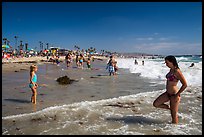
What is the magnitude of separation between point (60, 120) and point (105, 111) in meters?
1.45

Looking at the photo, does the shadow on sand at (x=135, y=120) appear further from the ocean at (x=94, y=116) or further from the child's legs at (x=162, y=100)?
the child's legs at (x=162, y=100)

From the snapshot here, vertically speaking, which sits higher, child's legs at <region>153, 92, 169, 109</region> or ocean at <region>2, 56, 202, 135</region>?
child's legs at <region>153, 92, 169, 109</region>

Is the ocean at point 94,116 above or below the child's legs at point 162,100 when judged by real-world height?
below

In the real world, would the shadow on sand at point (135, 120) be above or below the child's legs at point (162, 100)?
below

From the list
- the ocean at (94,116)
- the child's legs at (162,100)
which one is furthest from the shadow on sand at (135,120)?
the child's legs at (162,100)

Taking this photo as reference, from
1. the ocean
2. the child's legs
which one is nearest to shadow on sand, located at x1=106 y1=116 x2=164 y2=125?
the ocean

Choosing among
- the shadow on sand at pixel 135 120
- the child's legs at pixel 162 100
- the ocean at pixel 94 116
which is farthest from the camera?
the shadow on sand at pixel 135 120

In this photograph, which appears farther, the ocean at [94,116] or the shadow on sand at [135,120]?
the shadow on sand at [135,120]

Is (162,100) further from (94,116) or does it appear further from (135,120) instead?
(94,116)

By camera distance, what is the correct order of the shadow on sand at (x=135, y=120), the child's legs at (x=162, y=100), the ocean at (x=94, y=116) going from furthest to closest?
1. the shadow on sand at (x=135, y=120)
2. the child's legs at (x=162, y=100)
3. the ocean at (x=94, y=116)

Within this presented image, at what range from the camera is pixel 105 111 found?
6.17 metres

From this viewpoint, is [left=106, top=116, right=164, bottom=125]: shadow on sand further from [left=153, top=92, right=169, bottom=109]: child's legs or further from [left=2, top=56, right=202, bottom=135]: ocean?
[left=153, top=92, right=169, bottom=109]: child's legs

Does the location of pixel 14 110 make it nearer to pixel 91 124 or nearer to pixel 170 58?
pixel 91 124

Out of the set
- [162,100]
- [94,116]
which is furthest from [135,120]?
[94,116]
